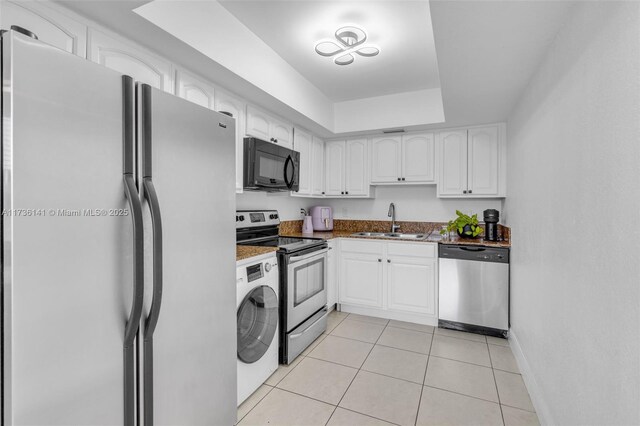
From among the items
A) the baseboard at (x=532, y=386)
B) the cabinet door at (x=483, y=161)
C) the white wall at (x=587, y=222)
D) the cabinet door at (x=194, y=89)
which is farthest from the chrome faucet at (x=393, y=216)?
the cabinet door at (x=194, y=89)

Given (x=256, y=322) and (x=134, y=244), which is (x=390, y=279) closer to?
(x=256, y=322)

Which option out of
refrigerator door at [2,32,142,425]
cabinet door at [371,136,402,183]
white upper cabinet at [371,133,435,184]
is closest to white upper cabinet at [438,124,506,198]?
white upper cabinet at [371,133,435,184]

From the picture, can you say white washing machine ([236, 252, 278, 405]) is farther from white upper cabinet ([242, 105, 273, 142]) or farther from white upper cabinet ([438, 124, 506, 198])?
white upper cabinet ([438, 124, 506, 198])

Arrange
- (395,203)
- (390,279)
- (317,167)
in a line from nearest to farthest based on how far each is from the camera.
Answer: (390,279)
(317,167)
(395,203)

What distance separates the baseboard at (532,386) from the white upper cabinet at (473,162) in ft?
4.84

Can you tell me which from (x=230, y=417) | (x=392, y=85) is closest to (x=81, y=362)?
(x=230, y=417)

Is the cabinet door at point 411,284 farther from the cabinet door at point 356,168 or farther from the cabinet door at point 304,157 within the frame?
the cabinet door at point 304,157

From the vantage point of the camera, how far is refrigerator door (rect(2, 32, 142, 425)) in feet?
2.67

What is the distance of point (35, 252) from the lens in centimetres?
86

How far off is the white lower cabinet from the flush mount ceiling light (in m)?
1.85

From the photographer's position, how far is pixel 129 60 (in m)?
1.68

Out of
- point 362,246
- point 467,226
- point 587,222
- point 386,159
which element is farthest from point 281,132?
point 587,222

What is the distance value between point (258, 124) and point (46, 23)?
5.10ft

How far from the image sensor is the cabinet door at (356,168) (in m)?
3.89
